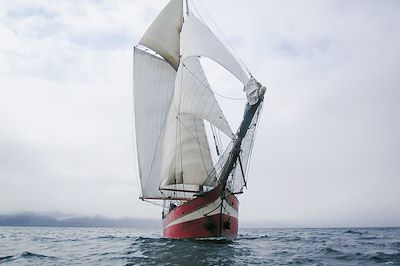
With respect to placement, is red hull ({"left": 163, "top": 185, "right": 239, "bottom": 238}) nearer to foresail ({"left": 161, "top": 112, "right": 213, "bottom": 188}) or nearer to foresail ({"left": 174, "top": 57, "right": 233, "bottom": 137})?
foresail ({"left": 161, "top": 112, "right": 213, "bottom": 188})

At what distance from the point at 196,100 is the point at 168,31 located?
15.7 metres

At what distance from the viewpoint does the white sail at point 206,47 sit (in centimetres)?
2152

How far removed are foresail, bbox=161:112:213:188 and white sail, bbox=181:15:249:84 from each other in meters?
4.40

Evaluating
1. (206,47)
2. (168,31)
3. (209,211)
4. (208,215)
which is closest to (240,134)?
(209,211)

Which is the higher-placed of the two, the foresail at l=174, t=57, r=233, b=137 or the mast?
the foresail at l=174, t=57, r=233, b=137

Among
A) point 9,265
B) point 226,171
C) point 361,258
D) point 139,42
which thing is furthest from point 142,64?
point 361,258

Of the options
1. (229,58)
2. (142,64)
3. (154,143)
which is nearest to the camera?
(229,58)

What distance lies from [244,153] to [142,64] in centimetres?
1630

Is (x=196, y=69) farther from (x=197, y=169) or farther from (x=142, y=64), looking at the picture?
(x=142, y=64)

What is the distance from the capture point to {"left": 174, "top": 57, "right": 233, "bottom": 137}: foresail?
23.3m

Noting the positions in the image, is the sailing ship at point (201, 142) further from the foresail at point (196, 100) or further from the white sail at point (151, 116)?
the white sail at point (151, 116)

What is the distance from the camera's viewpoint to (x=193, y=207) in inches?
873

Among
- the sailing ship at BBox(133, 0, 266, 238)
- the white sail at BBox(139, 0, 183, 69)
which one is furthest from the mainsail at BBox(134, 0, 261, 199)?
the white sail at BBox(139, 0, 183, 69)

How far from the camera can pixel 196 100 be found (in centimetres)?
2342
